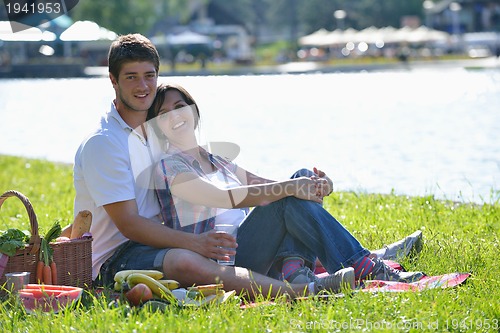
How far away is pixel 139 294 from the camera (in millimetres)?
4176

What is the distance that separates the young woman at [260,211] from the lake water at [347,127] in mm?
434

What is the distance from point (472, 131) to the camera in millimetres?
17172

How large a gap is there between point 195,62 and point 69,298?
56444 millimetres

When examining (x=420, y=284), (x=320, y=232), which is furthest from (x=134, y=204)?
(x=420, y=284)

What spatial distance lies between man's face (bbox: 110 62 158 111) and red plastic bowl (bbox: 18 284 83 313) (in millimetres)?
919

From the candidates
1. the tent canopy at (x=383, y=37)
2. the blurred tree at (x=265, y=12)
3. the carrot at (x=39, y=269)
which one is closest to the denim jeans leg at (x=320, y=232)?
the carrot at (x=39, y=269)

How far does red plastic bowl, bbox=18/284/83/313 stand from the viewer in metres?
4.17

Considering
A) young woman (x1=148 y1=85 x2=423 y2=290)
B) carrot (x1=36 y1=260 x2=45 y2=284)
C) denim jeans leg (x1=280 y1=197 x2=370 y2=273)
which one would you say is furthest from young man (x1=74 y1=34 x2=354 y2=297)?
carrot (x1=36 y1=260 x2=45 y2=284)

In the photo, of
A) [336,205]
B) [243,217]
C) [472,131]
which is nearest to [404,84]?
[472,131]

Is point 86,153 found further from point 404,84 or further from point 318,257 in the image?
point 404,84

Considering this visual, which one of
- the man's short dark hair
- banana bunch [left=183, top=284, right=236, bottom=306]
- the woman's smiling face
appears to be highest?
the man's short dark hair

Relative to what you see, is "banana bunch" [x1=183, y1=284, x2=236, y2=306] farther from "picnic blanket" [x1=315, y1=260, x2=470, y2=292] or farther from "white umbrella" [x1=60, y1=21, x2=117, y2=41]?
"white umbrella" [x1=60, y1=21, x2=117, y2=41]

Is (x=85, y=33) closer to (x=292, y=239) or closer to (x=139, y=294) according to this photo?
(x=292, y=239)

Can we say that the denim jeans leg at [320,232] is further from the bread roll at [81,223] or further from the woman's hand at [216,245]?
the bread roll at [81,223]
